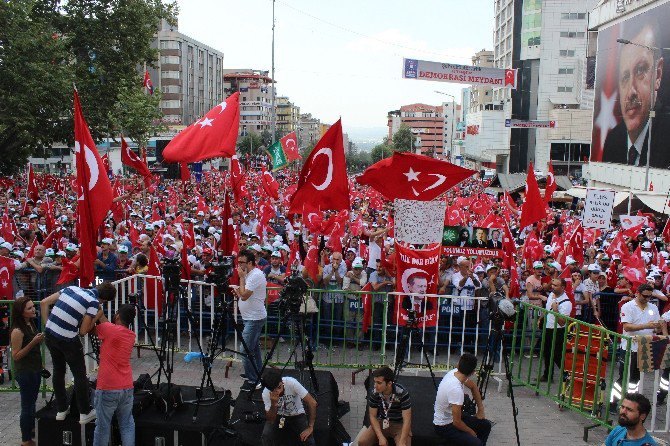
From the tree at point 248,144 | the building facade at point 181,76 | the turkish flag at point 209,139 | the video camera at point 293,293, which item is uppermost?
the building facade at point 181,76

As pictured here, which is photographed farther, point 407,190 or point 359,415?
point 407,190

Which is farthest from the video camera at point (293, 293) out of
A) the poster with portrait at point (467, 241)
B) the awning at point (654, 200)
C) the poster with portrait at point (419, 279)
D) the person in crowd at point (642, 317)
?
the awning at point (654, 200)

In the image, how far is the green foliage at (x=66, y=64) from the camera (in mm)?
24781

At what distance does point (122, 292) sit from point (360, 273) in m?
3.63

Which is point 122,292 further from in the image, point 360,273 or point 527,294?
point 527,294

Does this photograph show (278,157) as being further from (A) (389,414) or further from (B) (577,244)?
(A) (389,414)

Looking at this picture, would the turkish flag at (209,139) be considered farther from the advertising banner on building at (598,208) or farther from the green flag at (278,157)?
the green flag at (278,157)

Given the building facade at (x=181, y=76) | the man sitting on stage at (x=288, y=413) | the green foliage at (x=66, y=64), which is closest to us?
the man sitting on stage at (x=288, y=413)

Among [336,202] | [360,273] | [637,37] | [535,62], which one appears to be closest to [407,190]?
[336,202]

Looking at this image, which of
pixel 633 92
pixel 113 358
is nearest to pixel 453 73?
pixel 633 92

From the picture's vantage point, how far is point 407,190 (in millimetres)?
9727

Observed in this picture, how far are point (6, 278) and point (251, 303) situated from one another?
4.21 m

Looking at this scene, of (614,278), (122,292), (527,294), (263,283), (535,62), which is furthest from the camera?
(535,62)

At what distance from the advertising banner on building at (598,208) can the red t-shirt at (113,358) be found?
39.2ft
